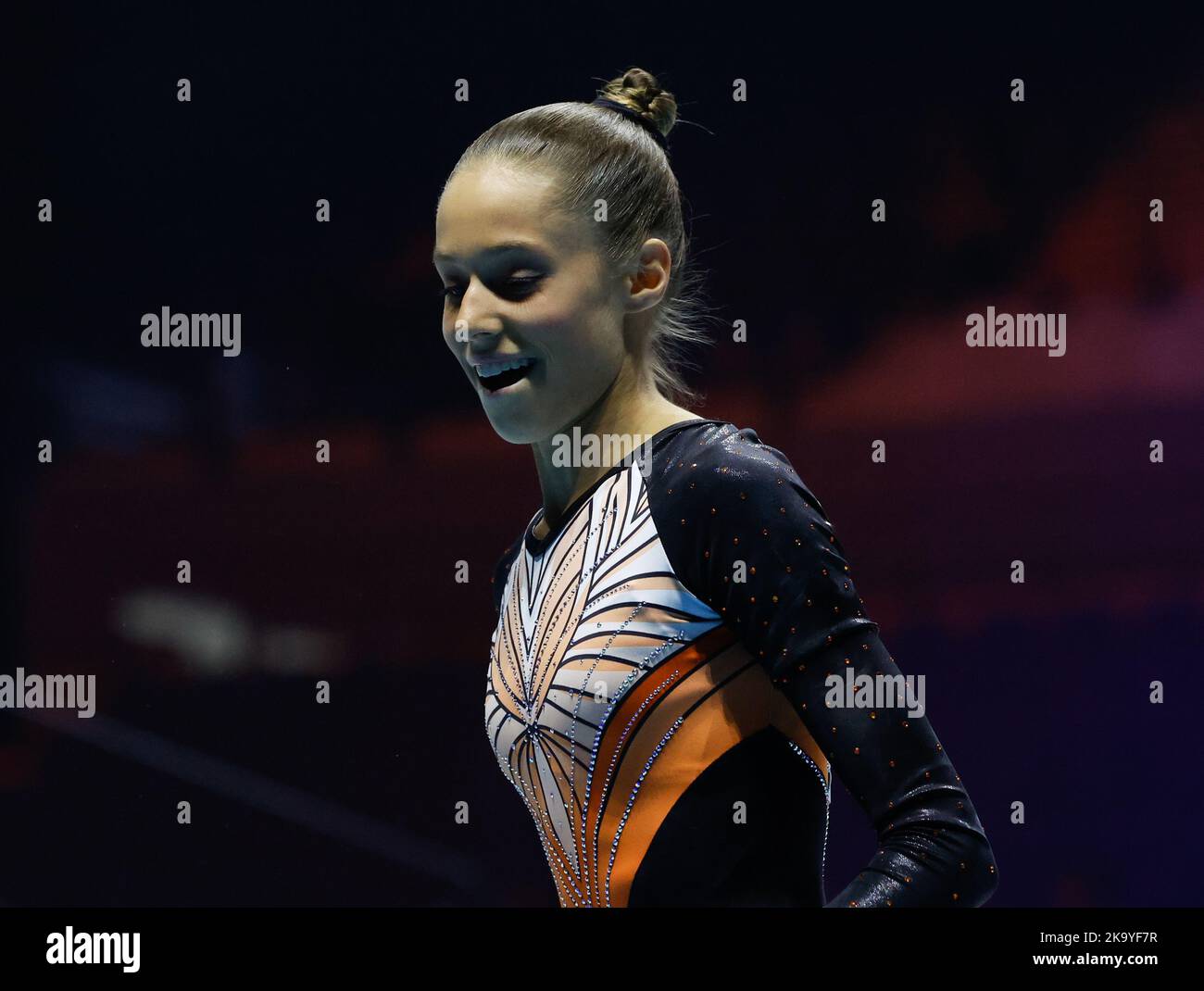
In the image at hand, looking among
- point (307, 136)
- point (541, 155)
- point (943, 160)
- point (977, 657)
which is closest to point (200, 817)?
point (307, 136)

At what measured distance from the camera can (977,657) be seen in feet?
8.66

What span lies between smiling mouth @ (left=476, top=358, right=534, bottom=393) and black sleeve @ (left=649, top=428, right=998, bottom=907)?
275mm

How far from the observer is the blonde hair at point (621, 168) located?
1569 millimetres

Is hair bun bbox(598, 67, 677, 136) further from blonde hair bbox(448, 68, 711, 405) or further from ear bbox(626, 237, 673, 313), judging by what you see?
ear bbox(626, 237, 673, 313)

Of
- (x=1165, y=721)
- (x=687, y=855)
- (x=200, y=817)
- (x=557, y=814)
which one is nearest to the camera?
(x=687, y=855)

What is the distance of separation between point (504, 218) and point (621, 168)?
17 cm

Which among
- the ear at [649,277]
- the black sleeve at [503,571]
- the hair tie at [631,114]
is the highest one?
the hair tie at [631,114]

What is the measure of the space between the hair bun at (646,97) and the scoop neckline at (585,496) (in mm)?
398

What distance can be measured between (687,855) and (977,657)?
1.41 m
